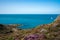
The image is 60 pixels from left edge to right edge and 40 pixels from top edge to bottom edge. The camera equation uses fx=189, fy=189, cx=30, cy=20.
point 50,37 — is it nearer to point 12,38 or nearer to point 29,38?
point 29,38

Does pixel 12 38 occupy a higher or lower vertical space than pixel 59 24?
lower

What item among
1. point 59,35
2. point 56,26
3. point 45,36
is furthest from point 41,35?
point 56,26

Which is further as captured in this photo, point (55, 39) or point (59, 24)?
point (59, 24)

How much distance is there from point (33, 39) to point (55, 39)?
162cm

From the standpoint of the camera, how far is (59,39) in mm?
13586

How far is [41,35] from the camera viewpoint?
14422 millimetres

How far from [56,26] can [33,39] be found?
3.67 meters

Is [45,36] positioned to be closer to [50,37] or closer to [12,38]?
[50,37]

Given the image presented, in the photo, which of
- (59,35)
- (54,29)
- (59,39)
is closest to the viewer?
(59,39)

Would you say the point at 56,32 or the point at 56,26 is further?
the point at 56,26

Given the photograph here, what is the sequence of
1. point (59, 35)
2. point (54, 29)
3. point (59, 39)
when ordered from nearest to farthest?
point (59, 39) < point (59, 35) < point (54, 29)

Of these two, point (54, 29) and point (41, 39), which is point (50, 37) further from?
point (54, 29)

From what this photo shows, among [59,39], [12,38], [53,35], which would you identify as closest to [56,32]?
[53,35]

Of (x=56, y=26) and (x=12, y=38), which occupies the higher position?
(x=56, y=26)
